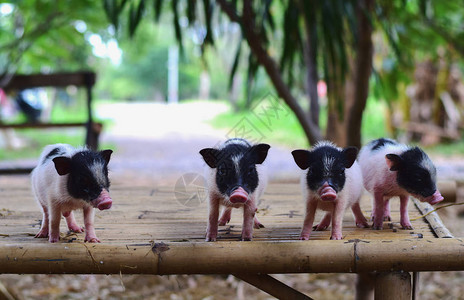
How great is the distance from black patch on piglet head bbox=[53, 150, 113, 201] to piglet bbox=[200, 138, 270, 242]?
355 millimetres

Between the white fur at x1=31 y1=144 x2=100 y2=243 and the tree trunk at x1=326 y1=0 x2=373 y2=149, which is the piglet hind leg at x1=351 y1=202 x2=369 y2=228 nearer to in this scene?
the white fur at x1=31 y1=144 x2=100 y2=243

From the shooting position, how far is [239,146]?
1.77 metres

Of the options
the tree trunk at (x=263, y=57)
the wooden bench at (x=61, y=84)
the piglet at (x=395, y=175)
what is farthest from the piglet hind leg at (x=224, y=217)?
the wooden bench at (x=61, y=84)

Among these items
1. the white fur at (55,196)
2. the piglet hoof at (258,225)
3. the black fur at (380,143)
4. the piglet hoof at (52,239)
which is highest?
the black fur at (380,143)

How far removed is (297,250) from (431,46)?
9.91 feet

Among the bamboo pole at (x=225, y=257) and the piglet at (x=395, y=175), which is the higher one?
the piglet at (x=395, y=175)

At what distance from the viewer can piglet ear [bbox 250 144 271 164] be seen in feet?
5.76

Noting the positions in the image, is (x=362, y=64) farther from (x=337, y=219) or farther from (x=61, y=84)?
(x=61, y=84)

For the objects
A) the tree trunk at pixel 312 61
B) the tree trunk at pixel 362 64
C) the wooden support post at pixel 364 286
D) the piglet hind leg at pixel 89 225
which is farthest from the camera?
the tree trunk at pixel 312 61

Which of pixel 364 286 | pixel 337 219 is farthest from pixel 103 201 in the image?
pixel 364 286

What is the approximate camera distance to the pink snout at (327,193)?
162 centimetres

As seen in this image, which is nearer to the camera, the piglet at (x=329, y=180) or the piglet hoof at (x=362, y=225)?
the piglet at (x=329, y=180)

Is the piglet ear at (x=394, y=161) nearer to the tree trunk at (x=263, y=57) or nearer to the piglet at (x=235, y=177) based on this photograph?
the piglet at (x=235, y=177)

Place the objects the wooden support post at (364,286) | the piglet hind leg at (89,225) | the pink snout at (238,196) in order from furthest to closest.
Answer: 1. the wooden support post at (364,286)
2. the piglet hind leg at (89,225)
3. the pink snout at (238,196)
